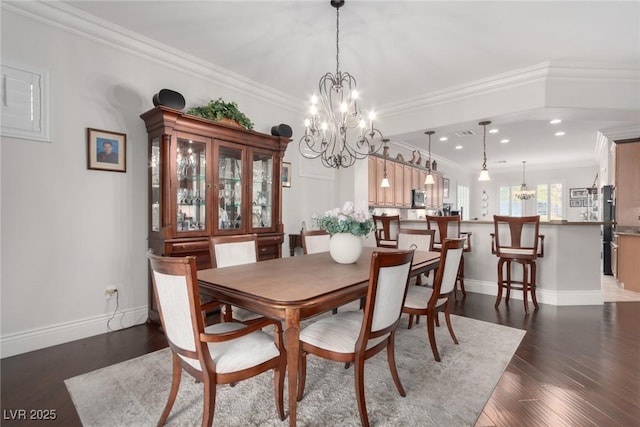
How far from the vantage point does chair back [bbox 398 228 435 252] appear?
3.28 metres

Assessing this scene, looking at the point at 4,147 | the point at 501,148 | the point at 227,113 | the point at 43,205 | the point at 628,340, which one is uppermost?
the point at 501,148

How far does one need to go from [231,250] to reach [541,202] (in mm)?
10846

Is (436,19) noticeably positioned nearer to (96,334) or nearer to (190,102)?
(190,102)

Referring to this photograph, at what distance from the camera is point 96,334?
2.75m

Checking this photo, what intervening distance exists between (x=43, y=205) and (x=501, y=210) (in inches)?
464

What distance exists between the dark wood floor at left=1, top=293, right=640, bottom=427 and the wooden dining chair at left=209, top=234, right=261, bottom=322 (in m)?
0.88

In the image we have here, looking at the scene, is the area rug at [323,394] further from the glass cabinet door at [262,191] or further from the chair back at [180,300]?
the glass cabinet door at [262,191]

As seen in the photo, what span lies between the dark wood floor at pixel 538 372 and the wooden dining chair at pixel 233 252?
88 centimetres

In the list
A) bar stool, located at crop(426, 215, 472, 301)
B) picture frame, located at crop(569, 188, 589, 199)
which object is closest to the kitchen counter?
bar stool, located at crop(426, 215, 472, 301)

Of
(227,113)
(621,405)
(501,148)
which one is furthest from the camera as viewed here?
(501,148)

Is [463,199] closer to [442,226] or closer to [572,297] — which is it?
[572,297]

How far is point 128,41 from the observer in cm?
289

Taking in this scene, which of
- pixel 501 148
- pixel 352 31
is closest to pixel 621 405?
pixel 352 31

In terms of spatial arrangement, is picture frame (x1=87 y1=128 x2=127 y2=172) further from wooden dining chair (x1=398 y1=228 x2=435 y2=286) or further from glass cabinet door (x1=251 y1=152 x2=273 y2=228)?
wooden dining chair (x1=398 y1=228 x2=435 y2=286)
